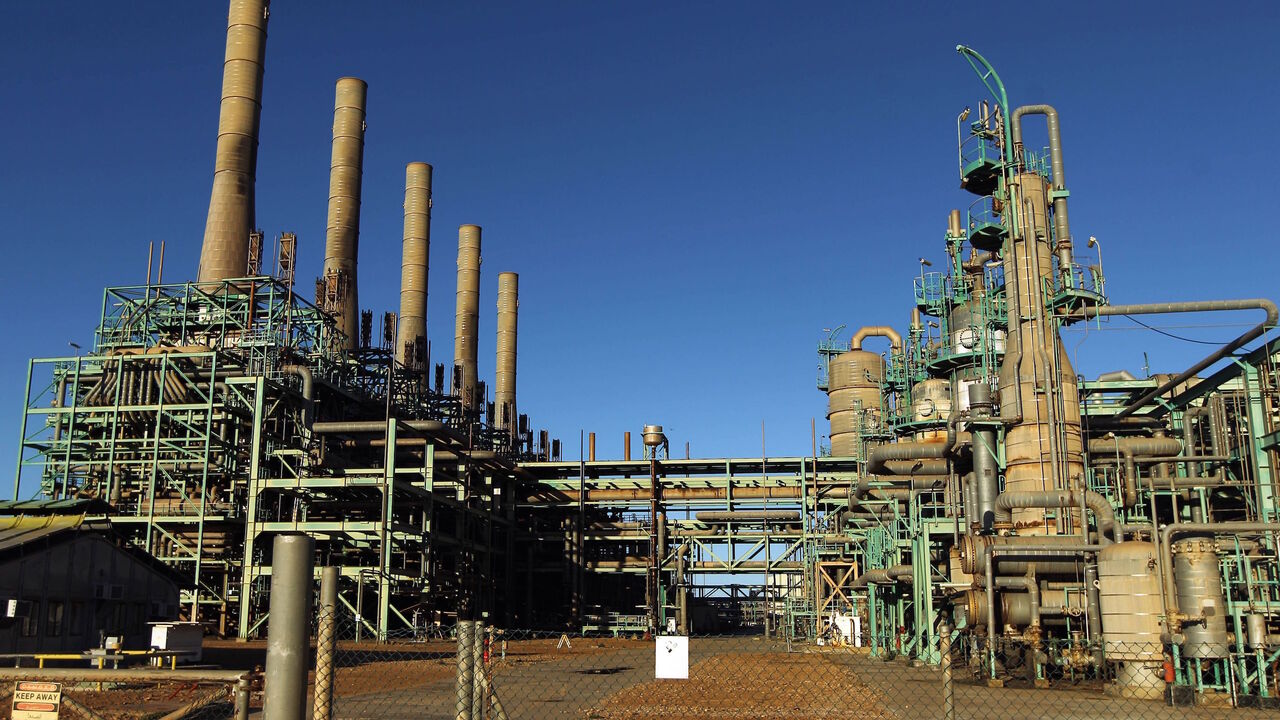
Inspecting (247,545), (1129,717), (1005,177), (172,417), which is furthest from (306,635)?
(172,417)

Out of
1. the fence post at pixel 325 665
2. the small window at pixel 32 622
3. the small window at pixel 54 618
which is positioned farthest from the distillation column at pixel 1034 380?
the fence post at pixel 325 665

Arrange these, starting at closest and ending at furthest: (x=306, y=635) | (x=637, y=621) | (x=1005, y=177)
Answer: (x=306, y=635) < (x=1005, y=177) < (x=637, y=621)

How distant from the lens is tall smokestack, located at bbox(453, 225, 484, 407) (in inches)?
2940

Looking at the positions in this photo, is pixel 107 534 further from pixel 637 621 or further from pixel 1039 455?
pixel 637 621

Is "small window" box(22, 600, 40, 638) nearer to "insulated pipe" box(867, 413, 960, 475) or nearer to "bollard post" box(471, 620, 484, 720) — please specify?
"bollard post" box(471, 620, 484, 720)

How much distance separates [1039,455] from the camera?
29.8 meters

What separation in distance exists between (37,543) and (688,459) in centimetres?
4300

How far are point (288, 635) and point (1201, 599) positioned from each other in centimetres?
1801

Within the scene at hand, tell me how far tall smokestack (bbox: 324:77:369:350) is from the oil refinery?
0.59 ft

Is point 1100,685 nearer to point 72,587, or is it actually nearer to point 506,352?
point 72,587

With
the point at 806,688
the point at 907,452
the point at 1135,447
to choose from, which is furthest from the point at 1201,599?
the point at 907,452

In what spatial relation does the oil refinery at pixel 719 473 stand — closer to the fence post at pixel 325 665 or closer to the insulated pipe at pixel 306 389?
the insulated pipe at pixel 306 389

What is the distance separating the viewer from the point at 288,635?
6.46 metres

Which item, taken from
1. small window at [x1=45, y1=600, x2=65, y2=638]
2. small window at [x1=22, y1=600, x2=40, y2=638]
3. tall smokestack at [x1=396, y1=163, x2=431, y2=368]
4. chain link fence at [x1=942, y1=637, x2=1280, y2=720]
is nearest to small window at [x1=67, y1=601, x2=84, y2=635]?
small window at [x1=45, y1=600, x2=65, y2=638]
